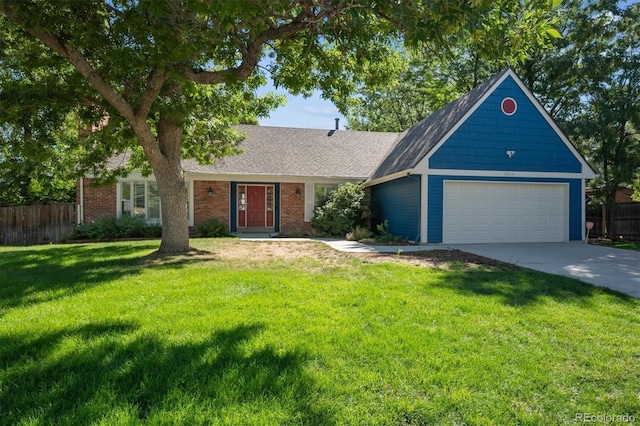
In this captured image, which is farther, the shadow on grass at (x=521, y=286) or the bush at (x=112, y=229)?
the bush at (x=112, y=229)

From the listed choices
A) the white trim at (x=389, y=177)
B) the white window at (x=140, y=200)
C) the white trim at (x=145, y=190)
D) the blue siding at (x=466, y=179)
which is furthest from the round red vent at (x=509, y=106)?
the white window at (x=140, y=200)

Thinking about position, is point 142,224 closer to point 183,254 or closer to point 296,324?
point 183,254

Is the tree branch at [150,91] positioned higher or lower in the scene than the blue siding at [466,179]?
higher

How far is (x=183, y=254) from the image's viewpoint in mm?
9211

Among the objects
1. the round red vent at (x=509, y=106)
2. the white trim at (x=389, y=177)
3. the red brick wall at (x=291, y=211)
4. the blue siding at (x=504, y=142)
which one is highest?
the round red vent at (x=509, y=106)

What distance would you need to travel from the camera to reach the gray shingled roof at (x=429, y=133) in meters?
12.4

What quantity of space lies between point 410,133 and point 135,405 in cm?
1632

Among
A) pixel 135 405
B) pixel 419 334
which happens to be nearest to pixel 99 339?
pixel 135 405

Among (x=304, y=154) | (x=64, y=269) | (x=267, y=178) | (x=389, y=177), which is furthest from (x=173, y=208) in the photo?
(x=304, y=154)

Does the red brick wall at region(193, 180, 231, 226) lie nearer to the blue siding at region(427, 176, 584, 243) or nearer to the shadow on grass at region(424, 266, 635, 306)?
the blue siding at region(427, 176, 584, 243)

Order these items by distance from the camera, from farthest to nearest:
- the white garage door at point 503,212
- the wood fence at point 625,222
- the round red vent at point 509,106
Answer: the wood fence at point 625,222
the round red vent at point 509,106
the white garage door at point 503,212

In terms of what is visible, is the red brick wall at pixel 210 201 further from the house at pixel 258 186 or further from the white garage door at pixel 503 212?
the white garage door at pixel 503 212

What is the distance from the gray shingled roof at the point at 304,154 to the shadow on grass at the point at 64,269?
22.2 feet

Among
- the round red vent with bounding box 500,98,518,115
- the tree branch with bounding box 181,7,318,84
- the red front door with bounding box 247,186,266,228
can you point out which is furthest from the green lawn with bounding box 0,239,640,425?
the red front door with bounding box 247,186,266,228
